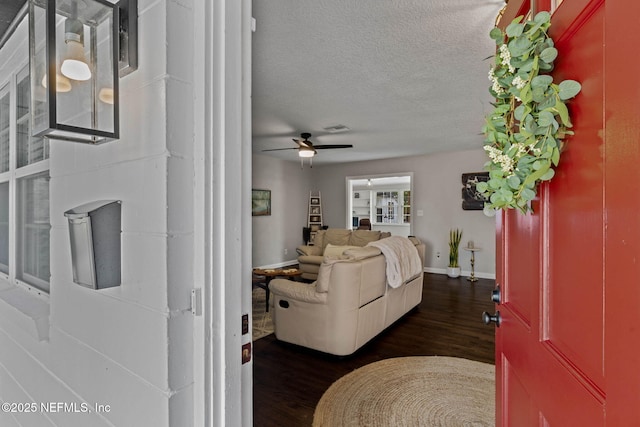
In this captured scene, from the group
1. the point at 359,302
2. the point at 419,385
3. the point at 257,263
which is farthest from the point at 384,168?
the point at 419,385

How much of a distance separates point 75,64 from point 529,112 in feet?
3.63

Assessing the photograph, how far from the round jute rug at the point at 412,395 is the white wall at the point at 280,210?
4564mm

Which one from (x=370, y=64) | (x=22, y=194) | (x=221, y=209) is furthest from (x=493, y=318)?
(x=22, y=194)

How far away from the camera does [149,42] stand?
0.78 metres

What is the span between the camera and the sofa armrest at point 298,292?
2.92 m

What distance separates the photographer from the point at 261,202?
6949mm

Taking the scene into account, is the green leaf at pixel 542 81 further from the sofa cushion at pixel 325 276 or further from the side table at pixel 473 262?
the side table at pixel 473 262

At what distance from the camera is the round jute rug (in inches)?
82.5

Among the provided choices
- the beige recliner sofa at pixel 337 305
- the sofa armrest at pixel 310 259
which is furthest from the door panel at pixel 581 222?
the sofa armrest at pixel 310 259

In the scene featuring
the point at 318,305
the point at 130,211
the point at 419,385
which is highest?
the point at 130,211

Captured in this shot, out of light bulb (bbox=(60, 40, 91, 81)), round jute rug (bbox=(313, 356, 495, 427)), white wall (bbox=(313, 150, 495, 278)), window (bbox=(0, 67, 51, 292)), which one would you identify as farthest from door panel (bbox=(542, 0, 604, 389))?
white wall (bbox=(313, 150, 495, 278))

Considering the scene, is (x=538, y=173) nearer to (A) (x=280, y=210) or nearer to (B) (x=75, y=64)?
(B) (x=75, y=64)

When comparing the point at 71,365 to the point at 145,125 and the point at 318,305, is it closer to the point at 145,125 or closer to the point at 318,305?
the point at 145,125

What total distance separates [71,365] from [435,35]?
2567 mm
